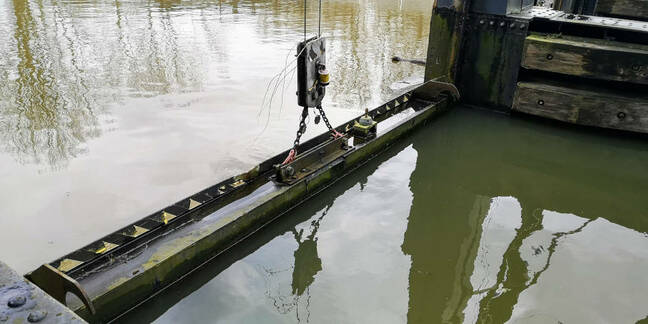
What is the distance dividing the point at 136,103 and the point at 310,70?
426cm

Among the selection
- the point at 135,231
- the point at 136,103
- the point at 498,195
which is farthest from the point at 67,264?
the point at 136,103

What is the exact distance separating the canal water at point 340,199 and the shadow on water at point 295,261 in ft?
0.05

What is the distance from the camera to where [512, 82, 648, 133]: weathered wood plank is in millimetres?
6754

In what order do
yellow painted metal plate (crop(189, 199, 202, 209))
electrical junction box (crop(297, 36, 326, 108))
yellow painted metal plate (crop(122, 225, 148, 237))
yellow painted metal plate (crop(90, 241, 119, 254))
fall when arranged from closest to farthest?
yellow painted metal plate (crop(90, 241, 119, 254)), yellow painted metal plate (crop(122, 225, 148, 237)), yellow painted metal plate (crop(189, 199, 202, 209)), electrical junction box (crop(297, 36, 326, 108))

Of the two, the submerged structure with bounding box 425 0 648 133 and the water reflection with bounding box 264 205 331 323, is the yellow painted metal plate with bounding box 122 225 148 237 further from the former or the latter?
the submerged structure with bounding box 425 0 648 133

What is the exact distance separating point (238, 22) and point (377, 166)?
1079cm

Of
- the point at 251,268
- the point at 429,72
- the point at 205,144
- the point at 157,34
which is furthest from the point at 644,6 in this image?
the point at 157,34

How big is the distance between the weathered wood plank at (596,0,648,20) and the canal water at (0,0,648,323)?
576 centimetres

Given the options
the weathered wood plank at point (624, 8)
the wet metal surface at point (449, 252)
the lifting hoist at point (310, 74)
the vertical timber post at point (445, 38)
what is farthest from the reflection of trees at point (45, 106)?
the weathered wood plank at point (624, 8)

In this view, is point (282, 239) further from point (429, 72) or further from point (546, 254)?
point (429, 72)

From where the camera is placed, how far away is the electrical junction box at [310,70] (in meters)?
4.70

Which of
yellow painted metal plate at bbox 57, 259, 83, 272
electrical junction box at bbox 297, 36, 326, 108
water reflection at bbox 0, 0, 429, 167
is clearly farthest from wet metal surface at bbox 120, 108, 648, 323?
water reflection at bbox 0, 0, 429, 167

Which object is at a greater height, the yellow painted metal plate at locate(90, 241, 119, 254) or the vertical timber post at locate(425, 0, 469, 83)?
the vertical timber post at locate(425, 0, 469, 83)

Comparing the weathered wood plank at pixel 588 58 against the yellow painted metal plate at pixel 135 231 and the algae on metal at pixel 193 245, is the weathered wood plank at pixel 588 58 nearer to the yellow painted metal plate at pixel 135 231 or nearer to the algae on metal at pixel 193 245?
the algae on metal at pixel 193 245
